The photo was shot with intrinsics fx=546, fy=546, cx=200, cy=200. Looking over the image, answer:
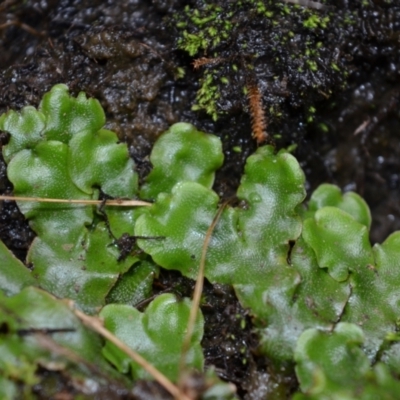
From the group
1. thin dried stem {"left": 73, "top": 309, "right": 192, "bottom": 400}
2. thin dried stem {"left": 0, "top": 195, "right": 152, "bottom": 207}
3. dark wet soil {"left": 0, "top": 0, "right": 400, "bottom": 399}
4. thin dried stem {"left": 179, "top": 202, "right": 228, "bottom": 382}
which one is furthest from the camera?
dark wet soil {"left": 0, "top": 0, "right": 400, "bottom": 399}

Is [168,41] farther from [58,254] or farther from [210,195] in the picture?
[58,254]

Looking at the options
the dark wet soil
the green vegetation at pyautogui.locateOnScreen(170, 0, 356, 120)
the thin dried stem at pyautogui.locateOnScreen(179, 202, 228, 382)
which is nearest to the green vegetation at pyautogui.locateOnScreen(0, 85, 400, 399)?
the thin dried stem at pyautogui.locateOnScreen(179, 202, 228, 382)

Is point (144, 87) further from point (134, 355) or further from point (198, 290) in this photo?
point (134, 355)

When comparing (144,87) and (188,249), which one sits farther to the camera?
(144,87)

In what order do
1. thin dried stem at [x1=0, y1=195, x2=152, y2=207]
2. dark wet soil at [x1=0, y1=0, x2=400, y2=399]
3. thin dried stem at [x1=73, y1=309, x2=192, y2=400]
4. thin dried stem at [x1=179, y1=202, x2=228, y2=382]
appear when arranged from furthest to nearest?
dark wet soil at [x1=0, y1=0, x2=400, y2=399]
thin dried stem at [x1=0, y1=195, x2=152, y2=207]
thin dried stem at [x1=179, y1=202, x2=228, y2=382]
thin dried stem at [x1=73, y1=309, x2=192, y2=400]

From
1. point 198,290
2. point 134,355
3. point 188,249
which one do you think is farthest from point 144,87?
point 134,355

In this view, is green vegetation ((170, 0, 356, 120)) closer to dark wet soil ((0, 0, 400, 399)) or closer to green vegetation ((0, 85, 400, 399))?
dark wet soil ((0, 0, 400, 399))

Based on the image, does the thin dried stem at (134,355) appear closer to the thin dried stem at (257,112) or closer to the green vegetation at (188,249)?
the green vegetation at (188,249)

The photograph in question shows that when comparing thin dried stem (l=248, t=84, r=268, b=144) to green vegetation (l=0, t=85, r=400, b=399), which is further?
thin dried stem (l=248, t=84, r=268, b=144)
